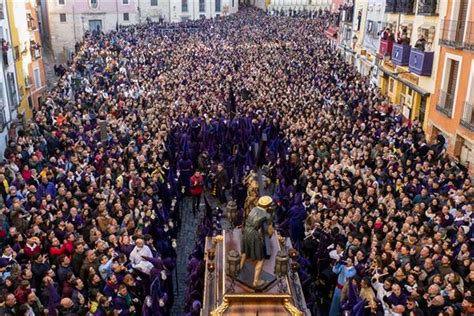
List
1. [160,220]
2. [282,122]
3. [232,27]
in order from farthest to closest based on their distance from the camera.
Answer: [232,27] < [282,122] < [160,220]

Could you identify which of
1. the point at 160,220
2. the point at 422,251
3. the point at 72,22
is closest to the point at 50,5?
the point at 72,22

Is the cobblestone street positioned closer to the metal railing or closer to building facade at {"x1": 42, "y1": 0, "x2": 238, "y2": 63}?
the metal railing

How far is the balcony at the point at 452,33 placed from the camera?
68.2ft

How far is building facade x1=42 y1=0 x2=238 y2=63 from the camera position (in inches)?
2532

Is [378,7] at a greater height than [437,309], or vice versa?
[378,7]

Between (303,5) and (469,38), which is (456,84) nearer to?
(469,38)

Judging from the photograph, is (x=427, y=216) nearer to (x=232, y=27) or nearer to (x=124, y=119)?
(x=124, y=119)

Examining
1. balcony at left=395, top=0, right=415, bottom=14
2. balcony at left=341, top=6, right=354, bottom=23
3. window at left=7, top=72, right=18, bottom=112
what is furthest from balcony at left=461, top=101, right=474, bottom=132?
balcony at left=341, top=6, right=354, bottom=23

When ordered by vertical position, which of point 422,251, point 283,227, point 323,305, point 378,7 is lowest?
point 323,305

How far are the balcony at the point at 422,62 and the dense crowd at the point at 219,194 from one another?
209cm

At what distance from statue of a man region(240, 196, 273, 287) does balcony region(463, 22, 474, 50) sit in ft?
42.9

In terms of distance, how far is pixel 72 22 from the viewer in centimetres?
6462

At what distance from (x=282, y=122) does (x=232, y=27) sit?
32927 mm

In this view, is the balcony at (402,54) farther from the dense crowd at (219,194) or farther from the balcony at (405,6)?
the balcony at (405,6)
